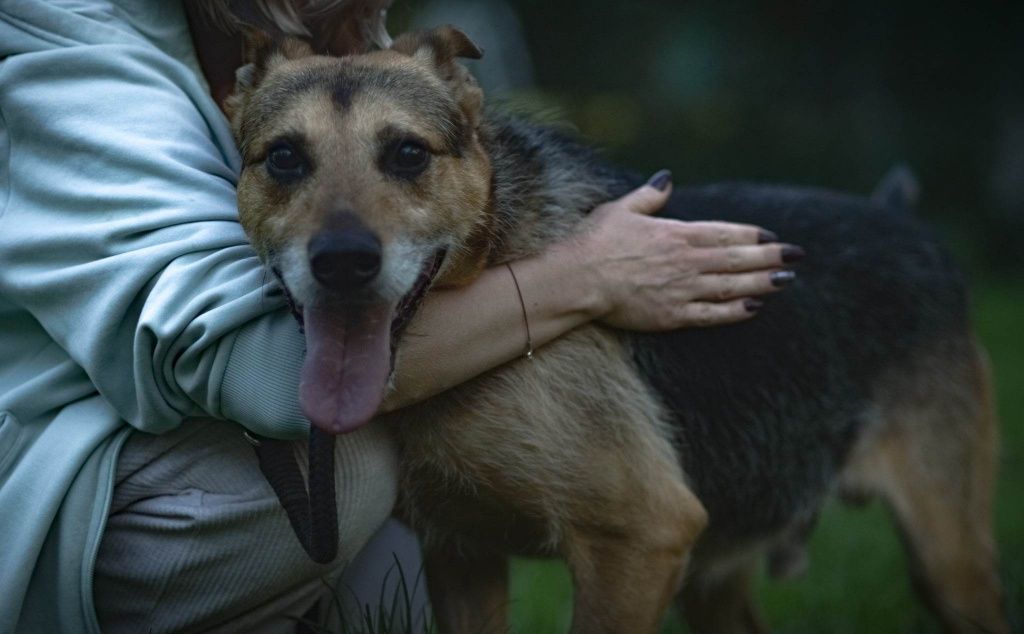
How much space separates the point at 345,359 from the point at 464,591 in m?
1.29

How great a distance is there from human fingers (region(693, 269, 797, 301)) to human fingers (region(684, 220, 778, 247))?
9 cm

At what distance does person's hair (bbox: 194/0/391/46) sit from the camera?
10.1 feet

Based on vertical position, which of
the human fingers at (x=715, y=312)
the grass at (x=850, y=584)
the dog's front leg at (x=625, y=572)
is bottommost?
the grass at (x=850, y=584)

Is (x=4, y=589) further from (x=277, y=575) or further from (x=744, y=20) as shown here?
(x=744, y=20)

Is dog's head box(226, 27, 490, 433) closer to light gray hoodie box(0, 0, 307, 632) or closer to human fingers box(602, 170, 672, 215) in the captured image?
light gray hoodie box(0, 0, 307, 632)

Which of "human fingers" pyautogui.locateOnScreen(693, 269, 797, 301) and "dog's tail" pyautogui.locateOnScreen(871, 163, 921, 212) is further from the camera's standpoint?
"dog's tail" pyautogui.locateOnScreen(871, 163, 921, 212)

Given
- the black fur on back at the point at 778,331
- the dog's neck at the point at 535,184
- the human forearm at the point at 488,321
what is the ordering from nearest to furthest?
the human forearm at the point at 488,321 → the dog's neck at the point at 535,184 → the black fur on back at the point at 778,331

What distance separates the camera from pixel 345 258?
2352mm

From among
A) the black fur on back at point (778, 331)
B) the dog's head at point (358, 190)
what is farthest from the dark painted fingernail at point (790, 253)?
the dog's head at point (358, 190)

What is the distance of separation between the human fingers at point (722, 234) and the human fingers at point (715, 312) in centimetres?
17

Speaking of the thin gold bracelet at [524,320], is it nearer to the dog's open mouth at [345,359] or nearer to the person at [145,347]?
the person at [145,347]

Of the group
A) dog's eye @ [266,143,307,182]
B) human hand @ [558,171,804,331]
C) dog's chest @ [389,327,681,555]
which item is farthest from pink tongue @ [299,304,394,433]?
human hand @ [558,171,804,331]

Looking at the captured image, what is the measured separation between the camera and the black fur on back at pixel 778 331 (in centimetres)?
325

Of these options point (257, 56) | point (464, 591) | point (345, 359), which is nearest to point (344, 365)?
point (345, 359)
